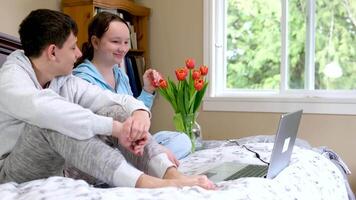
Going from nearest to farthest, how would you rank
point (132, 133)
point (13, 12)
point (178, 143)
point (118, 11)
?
point (132, 133), point (178, 143), point (13, 12), point (118, 11)

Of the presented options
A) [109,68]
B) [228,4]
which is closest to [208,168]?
[109,68]

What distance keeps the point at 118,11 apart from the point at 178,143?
59.2 inches

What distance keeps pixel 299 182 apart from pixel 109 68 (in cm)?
115

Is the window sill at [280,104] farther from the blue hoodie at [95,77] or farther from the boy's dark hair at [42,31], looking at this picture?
the boy's dark hair at [42,31]

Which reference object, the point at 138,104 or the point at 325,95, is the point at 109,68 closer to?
the point at 138,104

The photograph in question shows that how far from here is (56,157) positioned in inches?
51.6

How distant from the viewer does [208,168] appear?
5.32 ft

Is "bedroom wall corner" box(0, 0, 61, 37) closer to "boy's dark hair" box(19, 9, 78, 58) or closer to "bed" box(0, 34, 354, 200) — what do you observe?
"bed" box(0, 34, 354, 200)

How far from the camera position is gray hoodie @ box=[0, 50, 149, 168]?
1221 millimetres

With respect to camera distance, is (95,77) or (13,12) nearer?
(95,77)

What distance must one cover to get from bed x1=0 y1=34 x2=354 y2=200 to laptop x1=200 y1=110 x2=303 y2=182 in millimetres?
35

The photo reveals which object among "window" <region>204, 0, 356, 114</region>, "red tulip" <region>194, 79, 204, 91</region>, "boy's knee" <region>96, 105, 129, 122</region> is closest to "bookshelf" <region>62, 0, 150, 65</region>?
"window" <region>204, 0, 356, 114</region>

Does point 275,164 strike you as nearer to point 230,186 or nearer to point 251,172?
point 251,172

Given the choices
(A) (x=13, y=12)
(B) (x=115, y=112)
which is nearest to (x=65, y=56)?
(B) (x=115, y=112)
